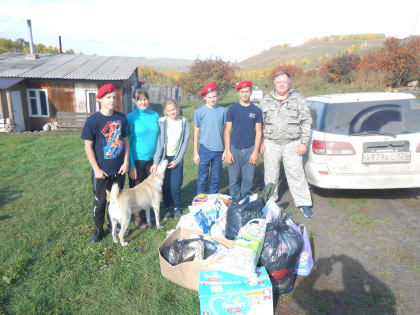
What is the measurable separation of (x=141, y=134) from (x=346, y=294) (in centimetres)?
294

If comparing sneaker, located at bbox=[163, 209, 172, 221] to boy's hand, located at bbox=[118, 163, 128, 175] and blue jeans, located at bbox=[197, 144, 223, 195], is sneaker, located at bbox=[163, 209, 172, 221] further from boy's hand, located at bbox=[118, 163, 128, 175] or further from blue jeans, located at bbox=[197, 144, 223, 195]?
boy's hand, located at bbox=[118, 163, 128, 175]

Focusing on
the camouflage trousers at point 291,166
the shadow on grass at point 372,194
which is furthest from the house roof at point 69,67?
the shadow on grass at point 372,194

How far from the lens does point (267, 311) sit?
2.31 meters

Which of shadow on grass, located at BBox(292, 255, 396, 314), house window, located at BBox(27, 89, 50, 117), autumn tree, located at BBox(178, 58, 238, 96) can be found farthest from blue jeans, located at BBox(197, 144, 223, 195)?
autumn tree, located at BBox(178, 58, 238, 96)

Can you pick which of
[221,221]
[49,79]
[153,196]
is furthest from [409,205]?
[49,79]

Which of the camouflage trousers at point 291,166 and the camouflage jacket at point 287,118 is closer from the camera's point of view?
the camouflage jacket at point 287,118

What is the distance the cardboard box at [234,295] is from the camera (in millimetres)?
2225

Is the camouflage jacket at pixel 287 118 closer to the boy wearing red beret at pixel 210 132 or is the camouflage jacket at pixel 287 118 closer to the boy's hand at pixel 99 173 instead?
the boy wearing red beret at pixel 210 132

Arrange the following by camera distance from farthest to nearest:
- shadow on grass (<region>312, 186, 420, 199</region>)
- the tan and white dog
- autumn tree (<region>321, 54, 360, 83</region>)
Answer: autumn tree (<region>321, 54, 360, 83</region>) < shadow on grass (<region>312, 186, 420, 199</region>) < the tan and white dog

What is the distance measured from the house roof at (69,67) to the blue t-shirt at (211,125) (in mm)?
11967

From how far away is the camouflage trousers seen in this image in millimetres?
4148

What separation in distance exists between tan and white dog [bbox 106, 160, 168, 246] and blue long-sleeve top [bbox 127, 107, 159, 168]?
0.28 metres

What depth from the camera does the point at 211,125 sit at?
405 cm

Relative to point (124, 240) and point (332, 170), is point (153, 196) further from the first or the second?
point (332, 170)
